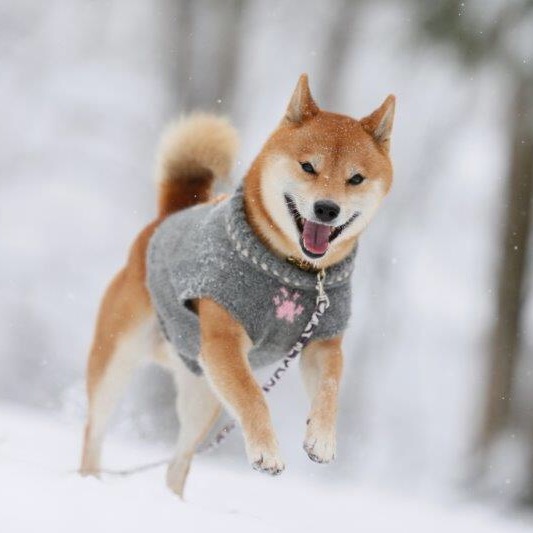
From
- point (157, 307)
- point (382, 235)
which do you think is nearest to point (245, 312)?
point (157, 307)

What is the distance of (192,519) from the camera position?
90.6 inches

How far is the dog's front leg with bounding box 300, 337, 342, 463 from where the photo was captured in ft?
8.39

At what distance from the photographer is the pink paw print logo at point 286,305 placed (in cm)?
286

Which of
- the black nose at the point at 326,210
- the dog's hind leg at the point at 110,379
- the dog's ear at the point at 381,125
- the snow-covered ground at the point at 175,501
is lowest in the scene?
the snow-covered ground at the point at 175,501

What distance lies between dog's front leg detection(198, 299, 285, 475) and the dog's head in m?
0.30

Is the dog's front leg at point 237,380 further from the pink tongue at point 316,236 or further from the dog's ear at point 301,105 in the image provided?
the dog's ear at point 301,105

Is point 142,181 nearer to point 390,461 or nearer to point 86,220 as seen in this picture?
point 86,220

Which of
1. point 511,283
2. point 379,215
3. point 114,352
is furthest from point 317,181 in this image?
point 379,215

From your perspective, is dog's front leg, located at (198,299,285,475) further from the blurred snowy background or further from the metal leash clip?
the blurred snowy background

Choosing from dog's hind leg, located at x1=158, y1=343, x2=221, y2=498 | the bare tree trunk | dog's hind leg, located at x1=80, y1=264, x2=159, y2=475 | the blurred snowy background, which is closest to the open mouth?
dog's hind leg, located at x1=80, y1=264, x2=159, y2=475

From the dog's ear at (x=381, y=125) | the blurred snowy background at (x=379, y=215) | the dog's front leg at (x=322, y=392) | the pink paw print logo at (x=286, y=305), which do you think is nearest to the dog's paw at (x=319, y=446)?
the dog's front leg at (x=322, y=392)

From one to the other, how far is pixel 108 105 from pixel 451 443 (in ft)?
15.5

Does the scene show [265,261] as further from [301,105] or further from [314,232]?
[301,105]

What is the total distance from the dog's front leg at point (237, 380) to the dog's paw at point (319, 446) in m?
0.10
